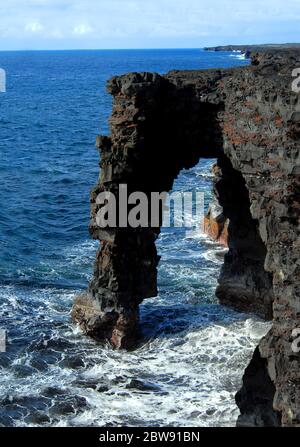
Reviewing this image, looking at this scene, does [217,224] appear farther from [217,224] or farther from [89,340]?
[89,340]

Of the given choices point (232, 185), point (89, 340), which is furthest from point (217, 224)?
point (89, 340)

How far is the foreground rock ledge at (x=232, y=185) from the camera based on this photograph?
19672mm

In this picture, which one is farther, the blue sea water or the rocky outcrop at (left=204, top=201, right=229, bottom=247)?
the rocky outcrop at (left=204, top=201, right=229, bottom=247)

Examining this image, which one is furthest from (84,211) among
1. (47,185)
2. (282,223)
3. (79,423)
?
(282,223)

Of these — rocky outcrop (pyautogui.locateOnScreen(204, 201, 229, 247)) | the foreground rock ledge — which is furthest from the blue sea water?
the foreground rock ledge

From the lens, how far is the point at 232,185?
32875mm

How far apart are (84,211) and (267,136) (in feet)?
105

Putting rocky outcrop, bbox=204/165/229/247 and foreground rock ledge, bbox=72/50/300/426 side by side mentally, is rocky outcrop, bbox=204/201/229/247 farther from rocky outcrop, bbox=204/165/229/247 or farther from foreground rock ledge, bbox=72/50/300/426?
foreground rock ledge, bbox=72/50/300/426

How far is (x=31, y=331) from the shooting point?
3128 cm

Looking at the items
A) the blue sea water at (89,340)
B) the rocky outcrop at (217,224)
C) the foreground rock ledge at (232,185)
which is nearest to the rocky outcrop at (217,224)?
the rocky outcrop at (217,224)

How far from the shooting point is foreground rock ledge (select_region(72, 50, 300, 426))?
19.7m

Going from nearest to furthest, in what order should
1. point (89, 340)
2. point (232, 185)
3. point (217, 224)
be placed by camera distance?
point (89, 340)
point (232, 185)
point (217, 224)
